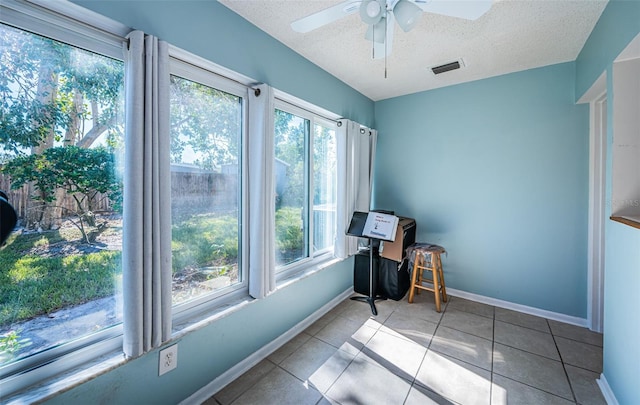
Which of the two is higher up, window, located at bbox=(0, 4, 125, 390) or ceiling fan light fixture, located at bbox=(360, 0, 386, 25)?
ceiling fan light fixture, located at bbox=(360, 0, 386, 25)

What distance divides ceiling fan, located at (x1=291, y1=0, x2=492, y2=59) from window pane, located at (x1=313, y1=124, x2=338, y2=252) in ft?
4.41

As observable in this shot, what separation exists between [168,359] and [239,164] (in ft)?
4.19

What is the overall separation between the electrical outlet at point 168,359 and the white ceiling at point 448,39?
2.12 m

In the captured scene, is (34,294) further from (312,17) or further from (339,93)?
(339,93)

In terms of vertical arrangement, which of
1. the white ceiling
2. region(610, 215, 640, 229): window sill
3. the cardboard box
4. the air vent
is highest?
the air vent

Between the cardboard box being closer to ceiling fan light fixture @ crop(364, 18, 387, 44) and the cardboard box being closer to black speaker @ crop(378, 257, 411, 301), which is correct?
black speaker @ crop(378, 257, 411, 301)

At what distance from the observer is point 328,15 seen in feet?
4.41

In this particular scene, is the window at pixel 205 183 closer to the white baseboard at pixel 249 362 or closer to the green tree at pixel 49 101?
the green tree at pixel 49 101

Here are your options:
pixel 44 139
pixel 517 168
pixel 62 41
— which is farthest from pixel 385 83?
pixel 44 139

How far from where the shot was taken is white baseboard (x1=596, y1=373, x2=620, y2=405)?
1500mm

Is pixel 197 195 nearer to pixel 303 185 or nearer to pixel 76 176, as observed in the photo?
pixel 76 176

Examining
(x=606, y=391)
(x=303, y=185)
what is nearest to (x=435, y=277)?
(x=606, y=391)

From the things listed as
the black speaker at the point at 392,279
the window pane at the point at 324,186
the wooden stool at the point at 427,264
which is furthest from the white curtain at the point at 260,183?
the wooden stool at the point at 427,264

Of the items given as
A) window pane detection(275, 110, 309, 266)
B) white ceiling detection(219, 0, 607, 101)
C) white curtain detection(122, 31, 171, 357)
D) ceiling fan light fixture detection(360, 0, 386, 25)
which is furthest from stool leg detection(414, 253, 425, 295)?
white curtain detection(122, 31, 171, 357)
